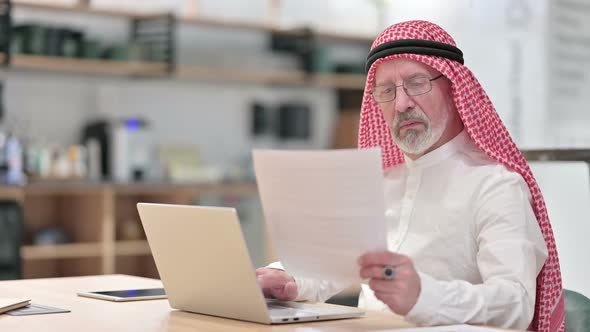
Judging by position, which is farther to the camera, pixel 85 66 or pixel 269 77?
pixel 269 77

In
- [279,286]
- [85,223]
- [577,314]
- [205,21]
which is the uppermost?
[205,21]

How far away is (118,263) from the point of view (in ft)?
19.9

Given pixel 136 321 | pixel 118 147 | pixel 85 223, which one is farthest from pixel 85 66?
pixel 136 321

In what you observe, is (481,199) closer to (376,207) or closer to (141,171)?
(376,207)

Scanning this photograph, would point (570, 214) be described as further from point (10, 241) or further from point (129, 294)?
point (10, 241)

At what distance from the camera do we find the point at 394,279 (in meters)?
1.59

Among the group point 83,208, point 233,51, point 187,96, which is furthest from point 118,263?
point 233,51

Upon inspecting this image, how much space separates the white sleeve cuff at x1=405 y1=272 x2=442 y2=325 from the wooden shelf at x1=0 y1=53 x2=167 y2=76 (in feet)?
14.6

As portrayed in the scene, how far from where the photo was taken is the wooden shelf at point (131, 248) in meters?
5.76

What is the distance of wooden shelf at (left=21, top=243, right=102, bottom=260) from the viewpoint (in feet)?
17.7

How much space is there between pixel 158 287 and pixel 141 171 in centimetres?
374

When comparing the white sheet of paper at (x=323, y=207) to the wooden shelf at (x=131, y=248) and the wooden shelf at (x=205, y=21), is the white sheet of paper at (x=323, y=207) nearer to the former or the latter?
the wooden shelf at (x=131, y=248)

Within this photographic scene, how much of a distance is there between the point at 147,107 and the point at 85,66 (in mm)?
613

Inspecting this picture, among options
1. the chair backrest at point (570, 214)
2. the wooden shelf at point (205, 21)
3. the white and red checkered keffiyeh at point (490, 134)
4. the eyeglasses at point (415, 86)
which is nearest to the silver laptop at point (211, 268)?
the white and red checkered keffiyeh at point (490, 134)
